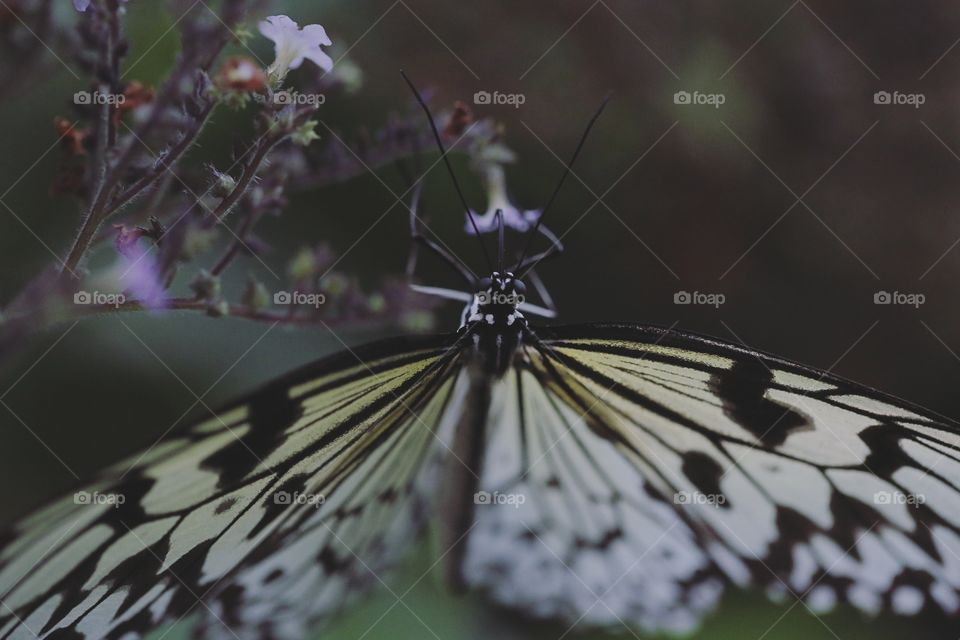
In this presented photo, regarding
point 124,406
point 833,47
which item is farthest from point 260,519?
point 833,47


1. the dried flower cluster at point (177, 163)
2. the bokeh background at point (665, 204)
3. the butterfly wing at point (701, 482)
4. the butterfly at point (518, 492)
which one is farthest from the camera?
the bokeh background at point (665, 204)

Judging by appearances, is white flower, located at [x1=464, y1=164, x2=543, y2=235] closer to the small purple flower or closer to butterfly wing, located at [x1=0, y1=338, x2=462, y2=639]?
butterfly wing, located at [x1=0, y1=338, x2=462, y2=639]

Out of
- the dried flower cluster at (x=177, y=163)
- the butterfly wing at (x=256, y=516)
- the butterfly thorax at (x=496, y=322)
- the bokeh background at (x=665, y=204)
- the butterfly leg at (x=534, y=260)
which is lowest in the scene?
the butterfly wing at (x=256, y=516)

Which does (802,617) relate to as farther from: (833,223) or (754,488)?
(833,223)

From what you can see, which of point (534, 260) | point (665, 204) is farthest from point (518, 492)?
point (665, 204)

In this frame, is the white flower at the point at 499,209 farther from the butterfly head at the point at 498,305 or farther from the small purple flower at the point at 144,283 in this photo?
the small purple flower at the point at 144,283

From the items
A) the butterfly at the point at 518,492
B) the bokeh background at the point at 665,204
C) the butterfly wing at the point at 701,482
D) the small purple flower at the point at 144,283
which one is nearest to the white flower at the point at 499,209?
the butterfly at the point at 518,492

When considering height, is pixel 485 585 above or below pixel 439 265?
below

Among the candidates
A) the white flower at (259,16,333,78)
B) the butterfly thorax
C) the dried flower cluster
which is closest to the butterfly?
the butterfly thorax
